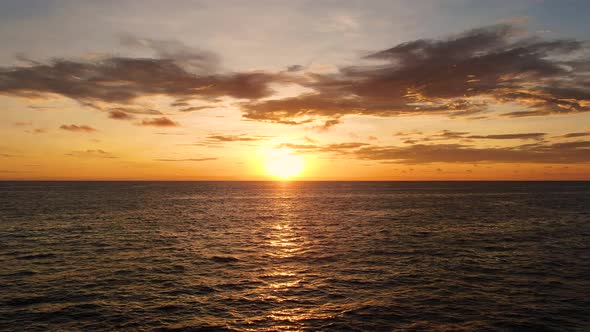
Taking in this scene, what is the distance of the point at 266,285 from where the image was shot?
1335 inches

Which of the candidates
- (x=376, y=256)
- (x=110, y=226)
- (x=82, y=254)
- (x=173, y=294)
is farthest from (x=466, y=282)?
(x=110, y=226)

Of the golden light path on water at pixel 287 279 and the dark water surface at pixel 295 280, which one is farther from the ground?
the dark water surface at pixel 295 280

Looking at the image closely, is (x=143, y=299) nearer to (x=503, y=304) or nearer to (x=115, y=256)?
(x=115, y=256)

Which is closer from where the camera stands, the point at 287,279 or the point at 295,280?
the point at 295,280

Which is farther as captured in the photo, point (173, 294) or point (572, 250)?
point (572, 250)

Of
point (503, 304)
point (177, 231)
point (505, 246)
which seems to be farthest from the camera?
point (177, 231)

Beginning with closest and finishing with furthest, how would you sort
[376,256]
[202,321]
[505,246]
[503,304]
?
[202,321] → [503,304] → [376,256] → [505,246]

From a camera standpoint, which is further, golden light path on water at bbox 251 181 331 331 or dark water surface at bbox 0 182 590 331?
golden light path on water at bbox 251 181 331 331

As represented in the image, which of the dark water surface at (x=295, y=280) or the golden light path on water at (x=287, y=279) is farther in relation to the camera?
the golden light path on water at (x=287, y=279)

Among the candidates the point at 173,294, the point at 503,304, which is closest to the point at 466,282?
the point at 503,304

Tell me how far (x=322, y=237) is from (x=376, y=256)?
660 inches

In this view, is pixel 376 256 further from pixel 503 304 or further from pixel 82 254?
pixel 82 254

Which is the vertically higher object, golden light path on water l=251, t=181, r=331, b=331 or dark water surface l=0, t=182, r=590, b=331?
dark water surface l=0, t=182, r=590, b=331

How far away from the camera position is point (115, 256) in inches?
1784
